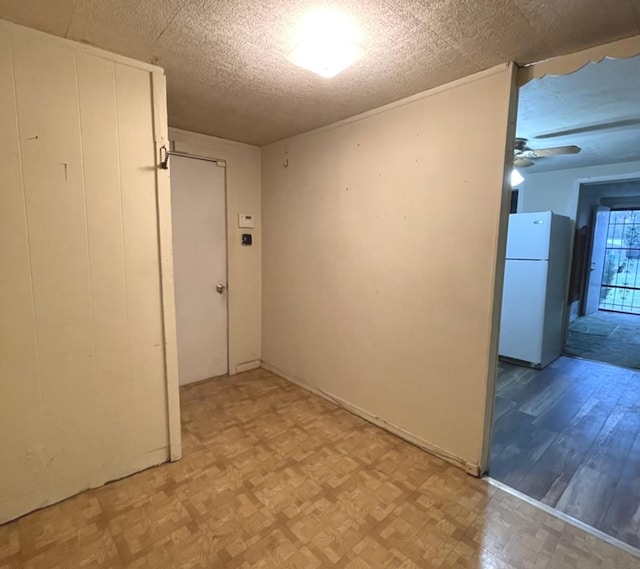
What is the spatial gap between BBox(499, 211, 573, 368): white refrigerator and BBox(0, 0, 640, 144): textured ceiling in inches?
100

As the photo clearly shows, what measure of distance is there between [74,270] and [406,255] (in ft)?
6.29

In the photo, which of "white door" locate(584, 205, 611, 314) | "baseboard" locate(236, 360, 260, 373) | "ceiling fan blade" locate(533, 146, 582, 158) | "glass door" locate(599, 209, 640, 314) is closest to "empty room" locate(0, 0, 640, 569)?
"baseboard" locate(236, 360, 260, 373)

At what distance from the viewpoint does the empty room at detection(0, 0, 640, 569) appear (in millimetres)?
1506

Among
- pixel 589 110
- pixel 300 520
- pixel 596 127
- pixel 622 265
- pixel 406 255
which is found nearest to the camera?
pixel 300 520

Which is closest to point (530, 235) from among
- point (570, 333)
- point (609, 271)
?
point (570, 333)

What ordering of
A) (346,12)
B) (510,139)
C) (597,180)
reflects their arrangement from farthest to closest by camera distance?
(597,180) < (510,139) < (346,12)

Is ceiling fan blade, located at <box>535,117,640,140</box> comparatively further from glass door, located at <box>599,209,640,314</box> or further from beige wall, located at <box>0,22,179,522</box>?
glass door, located at <box>599,209,640,314</box>

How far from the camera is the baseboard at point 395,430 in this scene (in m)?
2.08

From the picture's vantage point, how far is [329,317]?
2.95 m

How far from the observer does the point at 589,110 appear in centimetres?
257

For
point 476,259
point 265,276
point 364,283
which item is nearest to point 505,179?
point 476,259

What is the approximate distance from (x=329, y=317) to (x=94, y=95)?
2115mm

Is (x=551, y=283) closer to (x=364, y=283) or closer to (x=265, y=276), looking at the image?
(x=364, y=283)

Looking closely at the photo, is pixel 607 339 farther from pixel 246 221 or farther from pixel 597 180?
pixel 246 221
